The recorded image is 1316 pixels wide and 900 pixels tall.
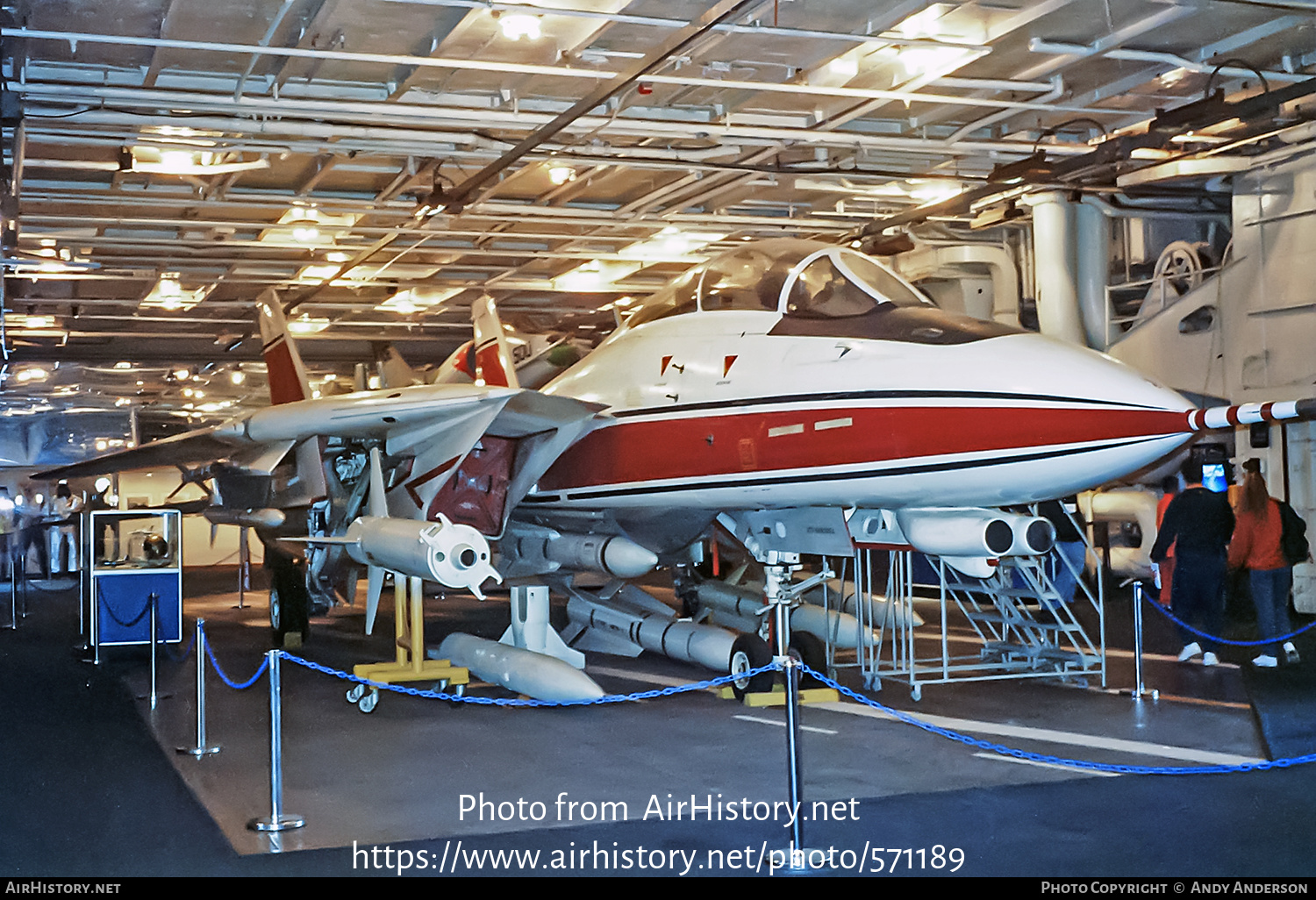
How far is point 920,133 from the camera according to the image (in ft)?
38.0

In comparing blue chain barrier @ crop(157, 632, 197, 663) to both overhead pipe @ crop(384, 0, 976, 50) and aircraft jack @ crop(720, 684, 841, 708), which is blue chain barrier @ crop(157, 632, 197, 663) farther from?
overhead pipe @ crop(384, 0, 976, 50)

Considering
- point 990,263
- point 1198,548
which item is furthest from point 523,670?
point 990,263

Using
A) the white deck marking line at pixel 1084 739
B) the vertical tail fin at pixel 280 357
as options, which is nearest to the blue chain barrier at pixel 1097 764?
the white deck marking line at pixel 1084 739

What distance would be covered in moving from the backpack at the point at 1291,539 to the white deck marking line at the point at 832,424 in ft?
15.5

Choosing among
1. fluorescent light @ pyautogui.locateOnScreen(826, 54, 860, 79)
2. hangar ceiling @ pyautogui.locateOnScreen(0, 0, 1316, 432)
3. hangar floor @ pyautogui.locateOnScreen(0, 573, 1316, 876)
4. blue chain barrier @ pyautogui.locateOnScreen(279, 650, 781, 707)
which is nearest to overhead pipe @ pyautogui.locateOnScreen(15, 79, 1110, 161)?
hangar ceiling @ pyautogui.locateOnScreen(0, 0, 1316, 432)

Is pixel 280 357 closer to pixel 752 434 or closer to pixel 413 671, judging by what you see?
pixel 413 671

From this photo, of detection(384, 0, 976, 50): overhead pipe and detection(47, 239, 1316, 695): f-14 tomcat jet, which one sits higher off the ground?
detection(384, 0, 976, 50): overhead pipe

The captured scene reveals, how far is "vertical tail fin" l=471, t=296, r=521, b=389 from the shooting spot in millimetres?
11008

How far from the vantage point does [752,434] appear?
7.96 meters

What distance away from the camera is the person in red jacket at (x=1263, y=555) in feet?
32.8

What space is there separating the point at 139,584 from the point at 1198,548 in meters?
10.2

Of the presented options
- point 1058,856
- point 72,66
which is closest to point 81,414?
point 72,66

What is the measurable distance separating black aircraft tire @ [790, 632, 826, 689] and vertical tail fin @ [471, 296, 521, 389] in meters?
3.33

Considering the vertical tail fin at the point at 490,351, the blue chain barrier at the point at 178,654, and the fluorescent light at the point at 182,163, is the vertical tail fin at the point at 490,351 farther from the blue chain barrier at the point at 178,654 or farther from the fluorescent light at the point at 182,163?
the blue chain barrier at the point at 178,654
